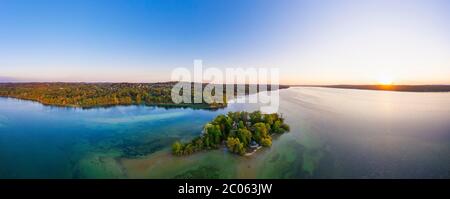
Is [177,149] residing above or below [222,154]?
above

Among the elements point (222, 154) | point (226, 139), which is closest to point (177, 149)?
point (222, 154)

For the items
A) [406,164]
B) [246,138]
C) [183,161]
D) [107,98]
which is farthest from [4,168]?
[107,98]

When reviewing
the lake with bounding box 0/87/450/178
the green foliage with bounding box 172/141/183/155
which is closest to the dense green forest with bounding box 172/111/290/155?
the green foliage with bounding box 172/141/183/155

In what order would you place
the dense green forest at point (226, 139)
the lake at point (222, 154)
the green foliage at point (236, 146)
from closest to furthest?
the lake at point (222, 154)
the green foliage at point (236, 146)
the dense green forest at point (226, 139)

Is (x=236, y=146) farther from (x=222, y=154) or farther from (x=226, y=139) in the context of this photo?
(x=226, y=139)

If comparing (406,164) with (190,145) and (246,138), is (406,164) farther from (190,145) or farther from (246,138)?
(190,145)

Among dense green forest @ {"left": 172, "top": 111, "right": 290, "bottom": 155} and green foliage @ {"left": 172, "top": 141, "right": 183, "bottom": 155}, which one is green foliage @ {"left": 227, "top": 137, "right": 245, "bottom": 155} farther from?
green foliage @ {"left": 172, "top": 141, "right": 183, "bottom": 155}

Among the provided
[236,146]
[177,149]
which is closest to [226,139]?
[236,146]

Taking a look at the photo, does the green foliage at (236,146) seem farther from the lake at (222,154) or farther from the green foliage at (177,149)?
the green foliage at (177,149)

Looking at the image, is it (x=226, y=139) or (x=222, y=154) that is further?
(x=226, y=139)

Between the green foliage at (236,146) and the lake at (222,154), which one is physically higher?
the green foliage at (236,146)

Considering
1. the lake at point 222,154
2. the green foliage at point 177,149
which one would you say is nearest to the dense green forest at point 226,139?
the green foliage at point 177,149
